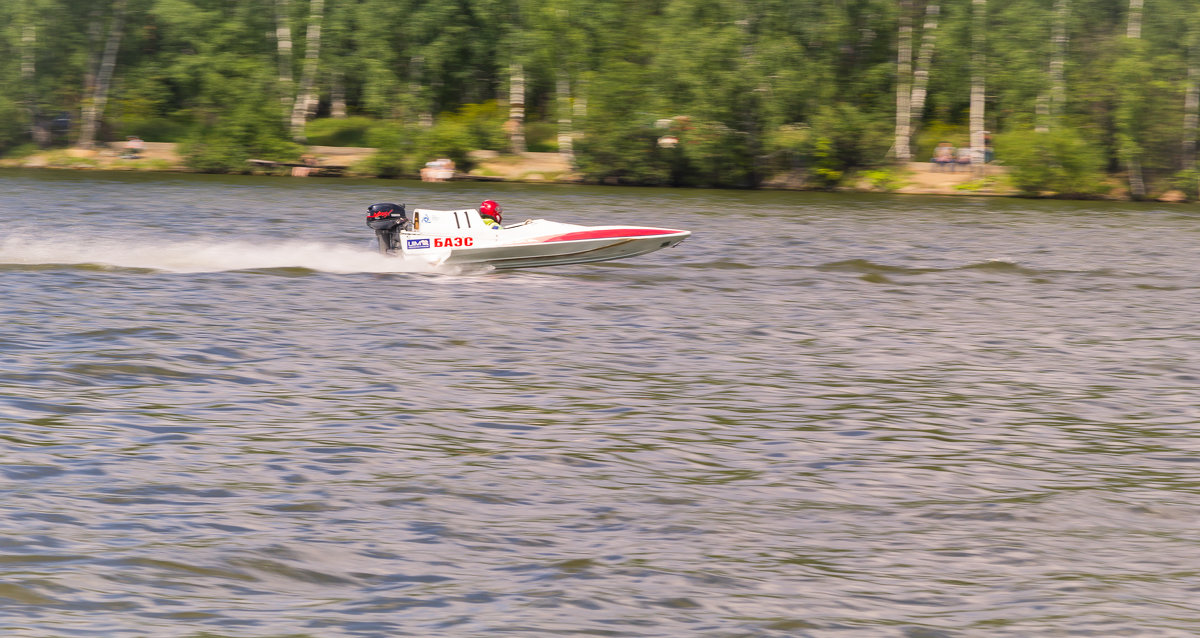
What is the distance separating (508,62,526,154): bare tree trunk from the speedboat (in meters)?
33.6

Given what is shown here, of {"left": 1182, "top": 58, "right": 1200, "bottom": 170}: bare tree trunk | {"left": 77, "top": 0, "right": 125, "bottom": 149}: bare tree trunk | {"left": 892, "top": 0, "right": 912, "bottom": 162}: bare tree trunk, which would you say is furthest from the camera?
{"left": 77, "top": 0, "right": 125, "bottom": 149}: bare tree trunk

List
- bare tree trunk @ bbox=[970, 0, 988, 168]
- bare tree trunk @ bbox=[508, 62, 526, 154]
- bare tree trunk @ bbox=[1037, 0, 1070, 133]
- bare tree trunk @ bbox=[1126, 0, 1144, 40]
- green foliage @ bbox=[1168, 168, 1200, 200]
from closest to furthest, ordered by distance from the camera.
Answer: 1. green foliage @ bbox=[1168, 168, 1200, 200]
2. bare tree trunk @ bbox=[1037, 0, 1070, 133]
3. bare tree trunk @ bbox=[970, 0, 988, 168]
4. bare tree trunk @ bbox=[1126, 0, 1144, 40]
5. bare tree trunk @ bbox=[508, 62, 526, 154]

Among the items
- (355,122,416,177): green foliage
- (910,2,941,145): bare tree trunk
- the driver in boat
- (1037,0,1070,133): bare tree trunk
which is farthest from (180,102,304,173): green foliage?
the driver in boat

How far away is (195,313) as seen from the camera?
15867 millimetres

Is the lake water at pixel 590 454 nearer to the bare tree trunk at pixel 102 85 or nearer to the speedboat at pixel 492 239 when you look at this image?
the speedboat at pixel 492 239

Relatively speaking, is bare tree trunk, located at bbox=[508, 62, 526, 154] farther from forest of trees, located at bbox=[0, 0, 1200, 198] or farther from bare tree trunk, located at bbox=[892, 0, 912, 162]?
bare tree trunk, located at bbox=[892, 0, 912, 162]

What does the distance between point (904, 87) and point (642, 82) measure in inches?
423

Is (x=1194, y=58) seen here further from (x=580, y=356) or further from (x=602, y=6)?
(x=580, y=356)

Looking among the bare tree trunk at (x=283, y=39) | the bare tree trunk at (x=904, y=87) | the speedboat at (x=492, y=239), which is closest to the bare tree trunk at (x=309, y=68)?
the bare tree trunk at (x=283, y=39)

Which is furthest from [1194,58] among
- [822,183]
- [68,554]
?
[68,554]

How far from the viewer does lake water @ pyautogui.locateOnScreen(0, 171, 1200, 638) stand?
670 cm

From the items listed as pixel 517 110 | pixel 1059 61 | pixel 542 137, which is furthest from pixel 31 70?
pixel 1059 61

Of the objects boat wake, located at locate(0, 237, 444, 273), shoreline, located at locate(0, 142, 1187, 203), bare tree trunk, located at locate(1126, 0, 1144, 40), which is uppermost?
bare tree trunk, located at locate(1126, 0, 1144, 40)

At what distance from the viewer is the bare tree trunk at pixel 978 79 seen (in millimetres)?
48328
